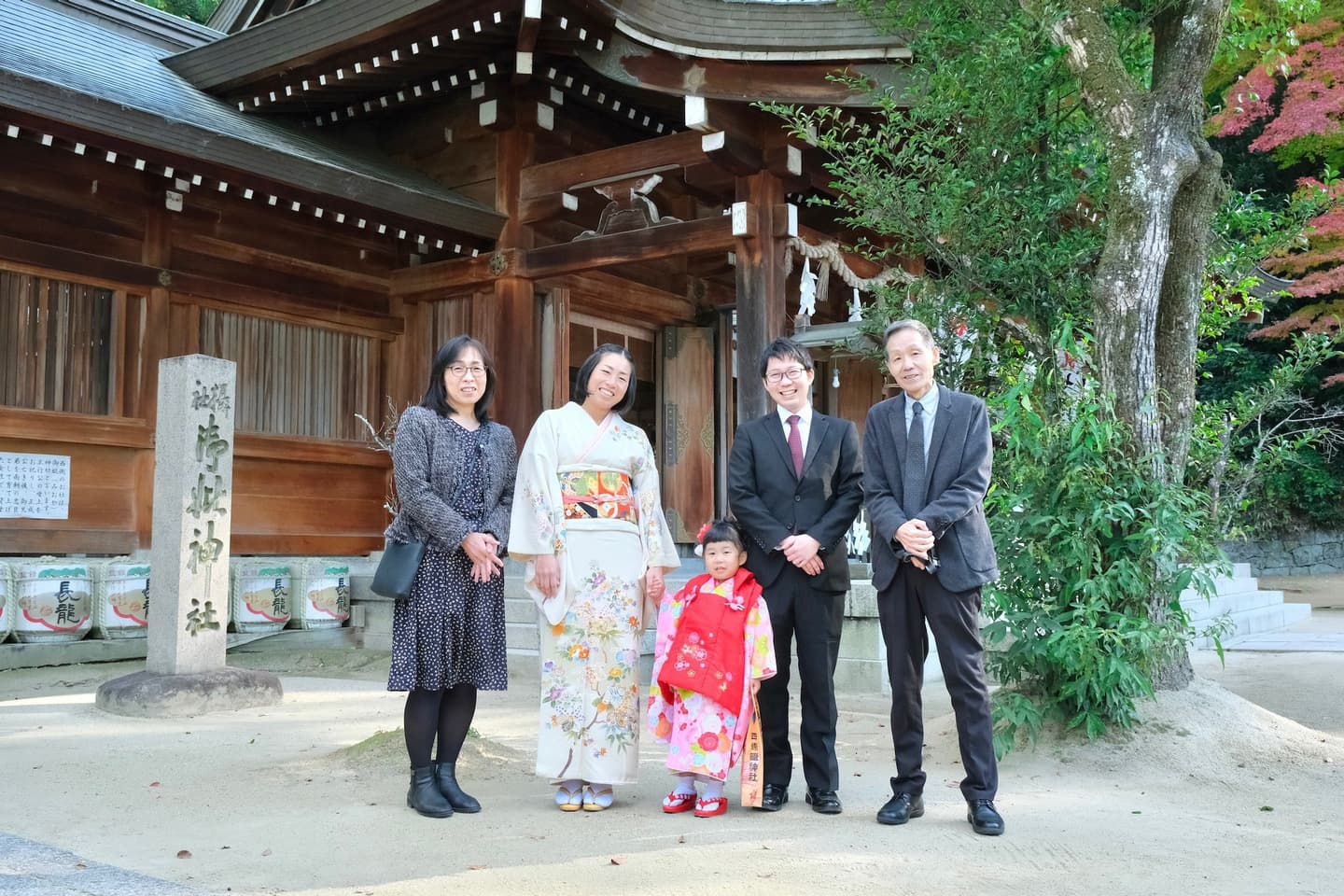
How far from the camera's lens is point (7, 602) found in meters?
7.02

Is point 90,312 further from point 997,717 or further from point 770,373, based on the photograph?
point 997,717

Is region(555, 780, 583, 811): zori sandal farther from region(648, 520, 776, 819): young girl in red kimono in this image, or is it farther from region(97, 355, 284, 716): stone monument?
region(97, 355, 284, 716): stone monument

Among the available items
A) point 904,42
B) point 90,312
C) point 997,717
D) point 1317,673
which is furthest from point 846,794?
point 90,312

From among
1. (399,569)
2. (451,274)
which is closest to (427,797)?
(399,569)

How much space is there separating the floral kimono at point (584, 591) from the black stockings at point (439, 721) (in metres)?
0.29

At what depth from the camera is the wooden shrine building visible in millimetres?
7090

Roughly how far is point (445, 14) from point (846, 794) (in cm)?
A: 627

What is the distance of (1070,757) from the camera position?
4.25m

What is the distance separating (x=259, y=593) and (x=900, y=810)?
6218mm

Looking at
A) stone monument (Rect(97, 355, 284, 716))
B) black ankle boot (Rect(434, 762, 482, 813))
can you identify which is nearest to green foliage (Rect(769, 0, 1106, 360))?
black ankle boot (Rect(434, 762, 482, 813))

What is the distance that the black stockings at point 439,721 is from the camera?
11.9 feet

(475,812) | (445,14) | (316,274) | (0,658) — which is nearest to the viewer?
(475,812)

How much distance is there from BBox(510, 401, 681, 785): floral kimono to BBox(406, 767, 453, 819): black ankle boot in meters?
0.34

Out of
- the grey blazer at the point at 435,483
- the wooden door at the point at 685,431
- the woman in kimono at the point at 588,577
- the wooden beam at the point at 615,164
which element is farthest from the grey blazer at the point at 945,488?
the wooden door at the point at 685,431
